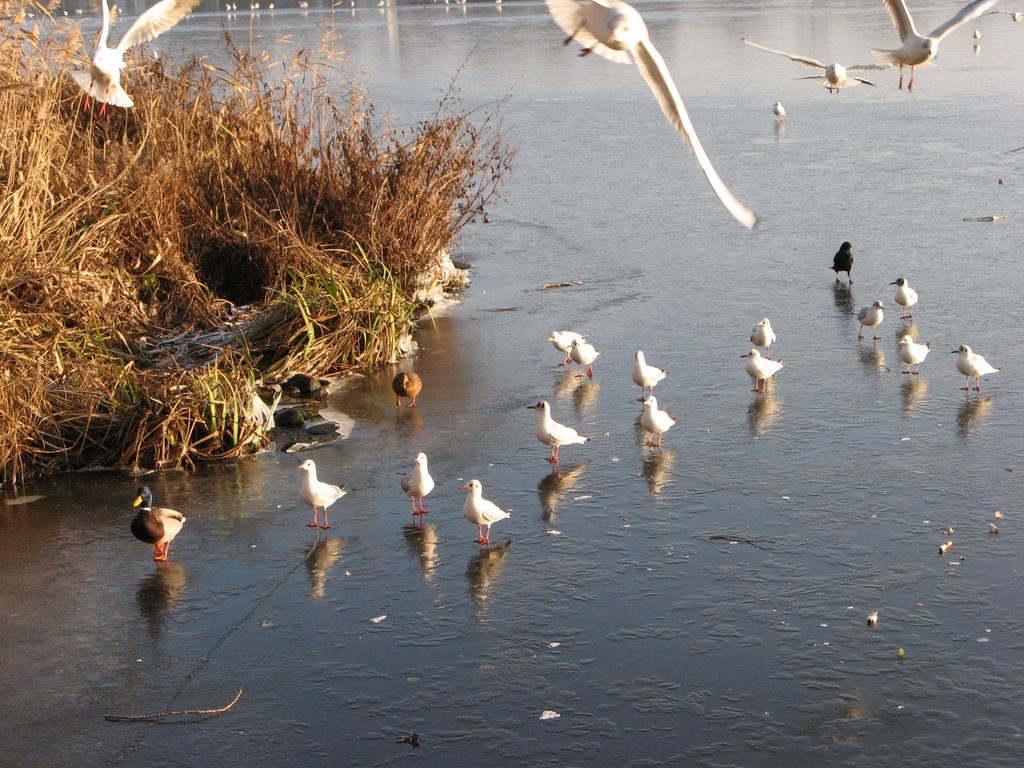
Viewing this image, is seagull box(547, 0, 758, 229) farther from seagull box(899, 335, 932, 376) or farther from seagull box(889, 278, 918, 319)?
seagull box(889, 278, 918, 319)

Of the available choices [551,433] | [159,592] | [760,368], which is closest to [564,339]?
[760,368]

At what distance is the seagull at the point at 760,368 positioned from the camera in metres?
8.50

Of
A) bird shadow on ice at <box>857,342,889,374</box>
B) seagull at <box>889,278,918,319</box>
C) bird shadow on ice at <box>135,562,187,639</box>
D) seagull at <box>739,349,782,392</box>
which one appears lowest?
bird shadow on ice at <box>135,562,187,639</box>

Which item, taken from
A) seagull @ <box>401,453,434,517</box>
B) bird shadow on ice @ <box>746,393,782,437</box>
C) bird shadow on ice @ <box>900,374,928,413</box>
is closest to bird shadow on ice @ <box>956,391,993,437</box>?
bird shadow on ice @ <box>900,374,928,413</box>

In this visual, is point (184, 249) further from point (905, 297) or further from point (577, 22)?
point (905, 297)

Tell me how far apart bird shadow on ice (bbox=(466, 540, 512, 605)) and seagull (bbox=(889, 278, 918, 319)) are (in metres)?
4.78

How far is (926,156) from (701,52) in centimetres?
1261

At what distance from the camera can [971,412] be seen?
8.09 m

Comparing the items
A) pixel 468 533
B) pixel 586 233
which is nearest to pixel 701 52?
pixel 586 233

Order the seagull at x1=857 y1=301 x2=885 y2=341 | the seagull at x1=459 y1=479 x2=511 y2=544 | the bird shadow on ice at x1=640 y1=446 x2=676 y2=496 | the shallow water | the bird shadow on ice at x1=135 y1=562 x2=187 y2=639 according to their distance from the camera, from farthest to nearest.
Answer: the seagull at x1=857 y1=301 x2=885 y2=341 → the bird shadow on ice at x1=640 y1=446 x2=676 y2=496 → the seagull at x1=459 y1=479 x2=511 y2=544 → the bird shadow on ice at x1=135 y1=562 x2=187 y2=639 → the shallow water

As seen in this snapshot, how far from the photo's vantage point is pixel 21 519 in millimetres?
7148

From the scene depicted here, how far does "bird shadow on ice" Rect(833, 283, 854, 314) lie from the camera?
10406 mm

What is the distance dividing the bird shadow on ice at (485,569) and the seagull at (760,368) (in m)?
2.64

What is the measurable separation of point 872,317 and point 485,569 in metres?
4.52
